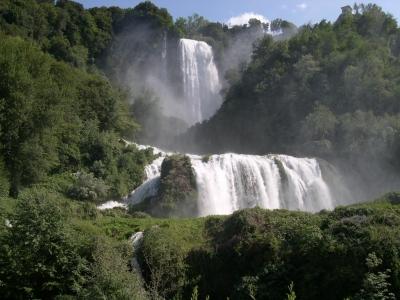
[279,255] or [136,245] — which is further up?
[136,245]

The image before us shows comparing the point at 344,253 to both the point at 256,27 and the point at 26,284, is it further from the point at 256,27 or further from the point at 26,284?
the point at 256,27

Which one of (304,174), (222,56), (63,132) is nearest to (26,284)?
(63,132)

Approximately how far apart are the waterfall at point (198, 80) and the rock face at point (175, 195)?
29.9 metres

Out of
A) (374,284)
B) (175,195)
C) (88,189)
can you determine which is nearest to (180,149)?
(175,195)

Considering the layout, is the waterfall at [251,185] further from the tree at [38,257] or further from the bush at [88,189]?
the tree at [38,257]

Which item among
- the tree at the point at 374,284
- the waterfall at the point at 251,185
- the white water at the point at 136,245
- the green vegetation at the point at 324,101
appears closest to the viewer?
the tree at the point at 374,284

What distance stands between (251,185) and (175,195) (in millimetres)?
5585

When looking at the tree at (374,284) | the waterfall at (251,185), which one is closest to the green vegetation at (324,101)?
the waterfall at (251,185)

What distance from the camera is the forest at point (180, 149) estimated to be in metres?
19.3

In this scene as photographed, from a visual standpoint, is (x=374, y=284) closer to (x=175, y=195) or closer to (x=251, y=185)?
(x=175, y=195)

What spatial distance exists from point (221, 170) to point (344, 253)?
1829 centimetres

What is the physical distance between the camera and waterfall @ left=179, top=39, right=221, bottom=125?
65625 millimetres

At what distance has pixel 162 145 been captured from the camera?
56.3 metres

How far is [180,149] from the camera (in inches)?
2196
